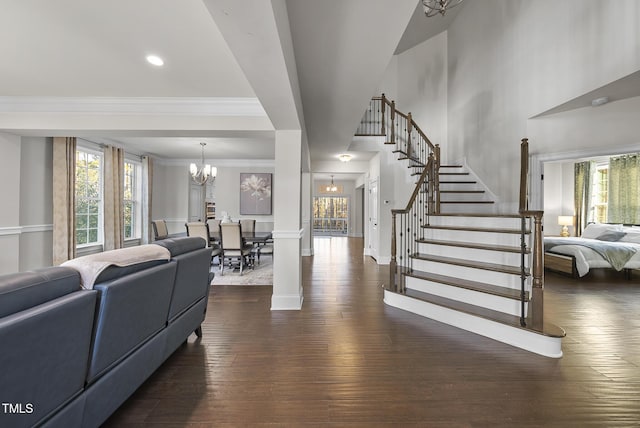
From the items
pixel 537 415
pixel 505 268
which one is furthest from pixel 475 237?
pixel 537 415

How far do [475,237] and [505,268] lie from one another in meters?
0.65

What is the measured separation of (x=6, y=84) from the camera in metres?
3.15

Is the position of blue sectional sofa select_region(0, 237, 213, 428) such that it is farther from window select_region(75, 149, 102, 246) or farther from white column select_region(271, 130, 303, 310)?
window select_region(75, 149, 102, 246)

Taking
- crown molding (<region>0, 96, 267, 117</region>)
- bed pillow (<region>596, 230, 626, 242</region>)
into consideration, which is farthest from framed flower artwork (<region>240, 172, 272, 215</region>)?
bed pillow (<region>596, 230, 626, 242</region>)

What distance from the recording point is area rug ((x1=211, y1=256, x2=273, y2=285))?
14.8 feet

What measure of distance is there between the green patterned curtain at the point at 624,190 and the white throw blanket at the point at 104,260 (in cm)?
954

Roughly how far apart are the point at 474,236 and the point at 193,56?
153 inches

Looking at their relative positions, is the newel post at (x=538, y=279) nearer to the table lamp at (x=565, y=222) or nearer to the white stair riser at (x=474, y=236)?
the white stair riser at (x=474, y=236)

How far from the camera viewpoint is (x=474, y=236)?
3627 mm

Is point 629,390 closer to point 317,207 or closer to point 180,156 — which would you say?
point 180,156

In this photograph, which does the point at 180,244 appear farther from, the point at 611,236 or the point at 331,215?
the point at 331,215

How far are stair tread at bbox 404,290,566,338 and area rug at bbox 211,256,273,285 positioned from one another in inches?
95.7

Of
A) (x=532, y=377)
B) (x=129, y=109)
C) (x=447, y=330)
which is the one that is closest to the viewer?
(x=532, y=377)

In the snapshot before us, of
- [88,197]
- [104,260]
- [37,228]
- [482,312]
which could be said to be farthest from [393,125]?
[37,228]
